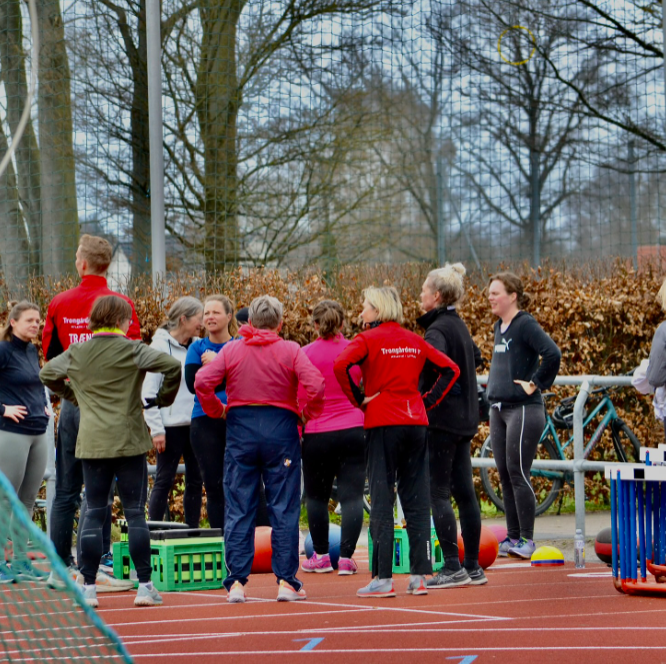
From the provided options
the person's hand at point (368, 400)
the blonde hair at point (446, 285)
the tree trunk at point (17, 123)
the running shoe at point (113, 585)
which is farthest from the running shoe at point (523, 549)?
the tree trunk at point (17, 123)

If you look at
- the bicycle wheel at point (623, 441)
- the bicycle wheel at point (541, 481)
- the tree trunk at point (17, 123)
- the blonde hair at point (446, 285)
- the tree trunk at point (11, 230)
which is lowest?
the bicycle wheel at point (541, 481)

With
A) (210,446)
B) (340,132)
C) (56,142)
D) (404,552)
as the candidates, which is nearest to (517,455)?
(404,552)

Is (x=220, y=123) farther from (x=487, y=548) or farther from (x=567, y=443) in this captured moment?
(x=487, y=548)

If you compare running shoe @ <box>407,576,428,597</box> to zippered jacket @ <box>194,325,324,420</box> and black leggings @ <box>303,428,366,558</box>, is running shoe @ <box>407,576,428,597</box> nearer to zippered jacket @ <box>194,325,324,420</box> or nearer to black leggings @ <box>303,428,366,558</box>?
black leggings @ <box>303,428,366,558</box>

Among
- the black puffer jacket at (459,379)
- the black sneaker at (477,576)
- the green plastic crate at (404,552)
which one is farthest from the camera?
the green plastic crate at (404,552)

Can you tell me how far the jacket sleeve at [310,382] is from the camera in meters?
6.36

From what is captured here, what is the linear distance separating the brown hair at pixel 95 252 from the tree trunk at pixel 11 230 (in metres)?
5.78

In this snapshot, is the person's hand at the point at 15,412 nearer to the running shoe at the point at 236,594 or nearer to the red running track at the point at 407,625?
the red running track at the point at 407,625

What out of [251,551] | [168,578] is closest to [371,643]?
[251,551]

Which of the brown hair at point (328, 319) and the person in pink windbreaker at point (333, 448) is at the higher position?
the brown hair at point (328, 319)

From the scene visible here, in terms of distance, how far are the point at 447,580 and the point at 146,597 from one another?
1817 millimetres

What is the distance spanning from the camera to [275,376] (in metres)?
6.41

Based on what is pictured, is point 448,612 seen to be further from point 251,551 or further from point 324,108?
point 324,108

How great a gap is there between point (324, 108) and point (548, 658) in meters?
11.2
